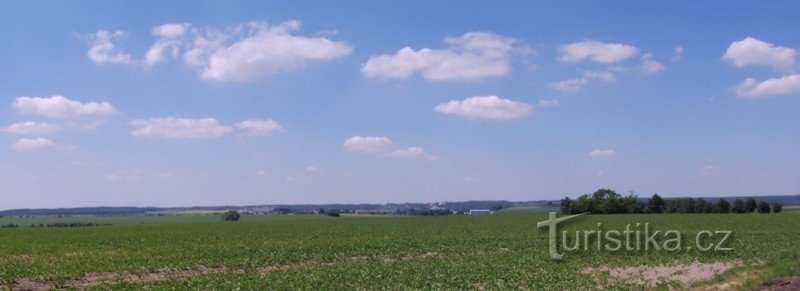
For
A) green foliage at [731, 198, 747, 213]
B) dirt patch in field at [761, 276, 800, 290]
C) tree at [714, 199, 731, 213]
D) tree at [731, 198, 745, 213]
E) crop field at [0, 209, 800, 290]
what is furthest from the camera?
tree at [714, 199, 731, 213]

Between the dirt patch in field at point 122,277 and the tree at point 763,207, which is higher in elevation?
the tree at point 763,207

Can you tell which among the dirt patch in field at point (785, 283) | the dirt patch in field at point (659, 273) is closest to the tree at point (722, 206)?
the dirt patch in field at point (659, 273)

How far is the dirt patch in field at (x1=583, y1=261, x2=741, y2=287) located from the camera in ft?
67.6

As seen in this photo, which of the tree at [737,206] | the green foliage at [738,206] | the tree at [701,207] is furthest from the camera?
the tree at [701,207]

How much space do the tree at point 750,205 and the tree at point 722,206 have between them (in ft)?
9.86

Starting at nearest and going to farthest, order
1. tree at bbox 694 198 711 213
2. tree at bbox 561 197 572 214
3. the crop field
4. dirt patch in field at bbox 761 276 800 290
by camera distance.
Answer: dirt patch in field at bbox 761 276 800 290 < the crop field < tree at bbox 694 198 711 213 < tree at bbox 561 197 572 214

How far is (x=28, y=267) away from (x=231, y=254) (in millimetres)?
8803

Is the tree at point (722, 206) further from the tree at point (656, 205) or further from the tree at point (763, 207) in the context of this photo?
the tree at point (656, 205)

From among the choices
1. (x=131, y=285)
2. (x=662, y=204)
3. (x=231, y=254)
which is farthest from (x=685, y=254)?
(x=662, y=204)

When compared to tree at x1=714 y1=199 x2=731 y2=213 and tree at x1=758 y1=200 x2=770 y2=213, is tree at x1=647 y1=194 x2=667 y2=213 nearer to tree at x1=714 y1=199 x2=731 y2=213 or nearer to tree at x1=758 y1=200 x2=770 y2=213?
tree at x1=714 y1=199 x2=731 y2=213

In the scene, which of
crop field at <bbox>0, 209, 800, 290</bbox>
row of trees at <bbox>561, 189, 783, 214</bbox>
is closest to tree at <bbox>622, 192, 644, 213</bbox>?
row of trees at <bbox>561, 189, 783, 214</bbox>

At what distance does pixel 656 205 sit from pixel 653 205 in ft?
1.76

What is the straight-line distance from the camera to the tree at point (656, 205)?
416 feet

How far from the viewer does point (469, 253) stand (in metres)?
32.5
